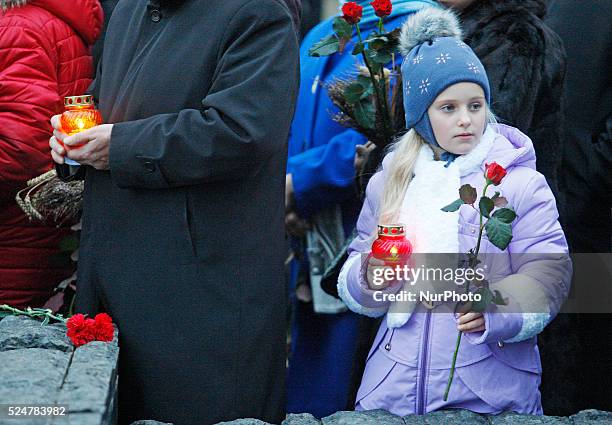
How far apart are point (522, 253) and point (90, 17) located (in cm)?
172

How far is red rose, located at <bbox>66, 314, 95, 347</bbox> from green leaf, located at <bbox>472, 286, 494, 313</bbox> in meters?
0.92

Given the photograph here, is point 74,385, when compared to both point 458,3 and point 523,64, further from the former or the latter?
point 458,3

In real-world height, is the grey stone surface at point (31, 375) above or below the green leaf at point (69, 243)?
above

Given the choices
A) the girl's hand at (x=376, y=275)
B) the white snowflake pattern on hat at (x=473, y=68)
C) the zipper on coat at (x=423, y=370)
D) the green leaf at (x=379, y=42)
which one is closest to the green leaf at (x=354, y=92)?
the green leaf at (x=379, y=42)

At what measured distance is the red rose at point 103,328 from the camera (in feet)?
7.91

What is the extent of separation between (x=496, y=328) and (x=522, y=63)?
99 cm

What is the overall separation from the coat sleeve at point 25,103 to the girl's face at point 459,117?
1240 millimetres

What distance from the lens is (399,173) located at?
111 inches

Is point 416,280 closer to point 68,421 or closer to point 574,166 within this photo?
point 68,421

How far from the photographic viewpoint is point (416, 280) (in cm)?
264

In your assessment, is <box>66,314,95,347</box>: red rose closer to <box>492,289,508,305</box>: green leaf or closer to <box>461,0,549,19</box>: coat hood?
<box>492,289,508,305</box>: green leaf

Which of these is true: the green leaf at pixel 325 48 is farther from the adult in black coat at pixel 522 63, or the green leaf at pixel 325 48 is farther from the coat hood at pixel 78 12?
the coat hood at pixel 78 12

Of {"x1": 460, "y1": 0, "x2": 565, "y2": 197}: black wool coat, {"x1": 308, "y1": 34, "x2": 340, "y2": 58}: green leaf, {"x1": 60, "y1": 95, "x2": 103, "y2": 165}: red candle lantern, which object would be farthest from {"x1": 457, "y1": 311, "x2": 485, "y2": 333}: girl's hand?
{"x1": 60, "y1": 95, "x2": 103, "y2": 165}: red candle lantern

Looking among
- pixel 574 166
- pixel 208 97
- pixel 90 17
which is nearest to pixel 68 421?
pixel 208 97
